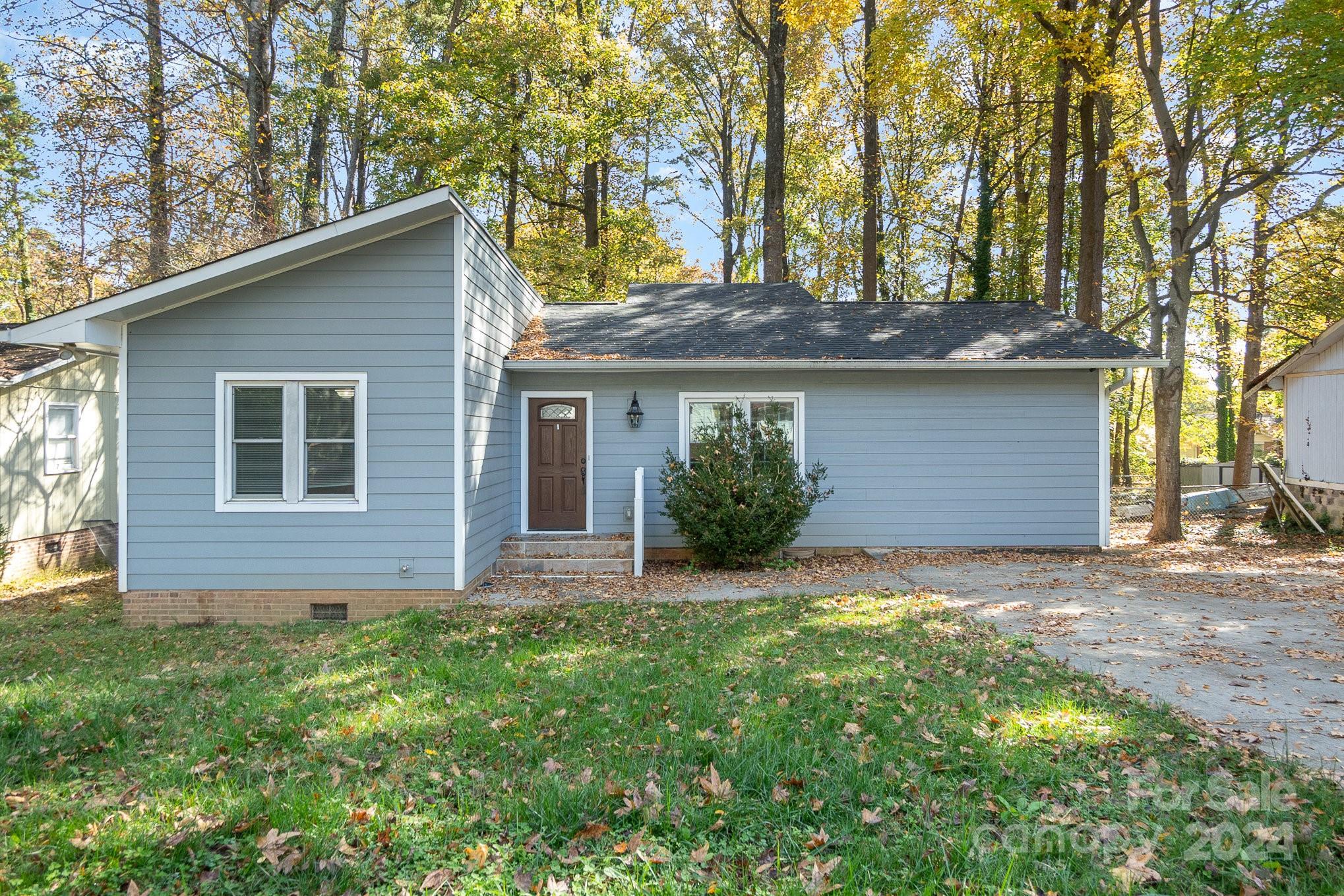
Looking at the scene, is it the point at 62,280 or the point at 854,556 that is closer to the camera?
the point at 854,556

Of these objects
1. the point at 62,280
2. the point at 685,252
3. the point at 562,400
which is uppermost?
the point at 685,252

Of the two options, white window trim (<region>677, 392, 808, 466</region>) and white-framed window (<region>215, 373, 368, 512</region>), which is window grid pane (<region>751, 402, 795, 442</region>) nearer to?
white window trim (<region>677, 392, 808, 466</region>)

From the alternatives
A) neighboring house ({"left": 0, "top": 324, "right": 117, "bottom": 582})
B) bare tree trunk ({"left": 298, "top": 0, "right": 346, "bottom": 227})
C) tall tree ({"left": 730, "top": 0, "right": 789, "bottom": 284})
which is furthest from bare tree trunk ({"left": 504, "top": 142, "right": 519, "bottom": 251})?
neighboring house ({"left": 0, "top": 324, "right": 117, "bottom": 582})

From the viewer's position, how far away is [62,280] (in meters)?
16.7

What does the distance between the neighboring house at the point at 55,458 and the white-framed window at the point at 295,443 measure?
526 cm

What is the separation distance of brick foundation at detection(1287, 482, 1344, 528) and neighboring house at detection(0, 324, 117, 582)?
65.3 feet

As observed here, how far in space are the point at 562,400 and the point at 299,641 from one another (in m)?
4.71

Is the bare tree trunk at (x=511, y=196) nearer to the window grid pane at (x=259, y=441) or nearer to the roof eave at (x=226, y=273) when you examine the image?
the roof eave at (x=226, y=273)

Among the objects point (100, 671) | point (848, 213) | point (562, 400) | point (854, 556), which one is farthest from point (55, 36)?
point (848, 213)

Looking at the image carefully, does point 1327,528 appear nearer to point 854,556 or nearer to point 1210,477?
point 854,556

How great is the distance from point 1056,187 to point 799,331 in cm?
791

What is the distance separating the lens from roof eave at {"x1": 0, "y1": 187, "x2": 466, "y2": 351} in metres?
6.71

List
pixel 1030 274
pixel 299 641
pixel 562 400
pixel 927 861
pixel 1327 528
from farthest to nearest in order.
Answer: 1. pixel 1030 274
2. pixel 1327 528
3. pixel 562 400
4. pixel 299 641
5. pixel 927 861

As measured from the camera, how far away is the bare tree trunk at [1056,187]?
1368 cm
